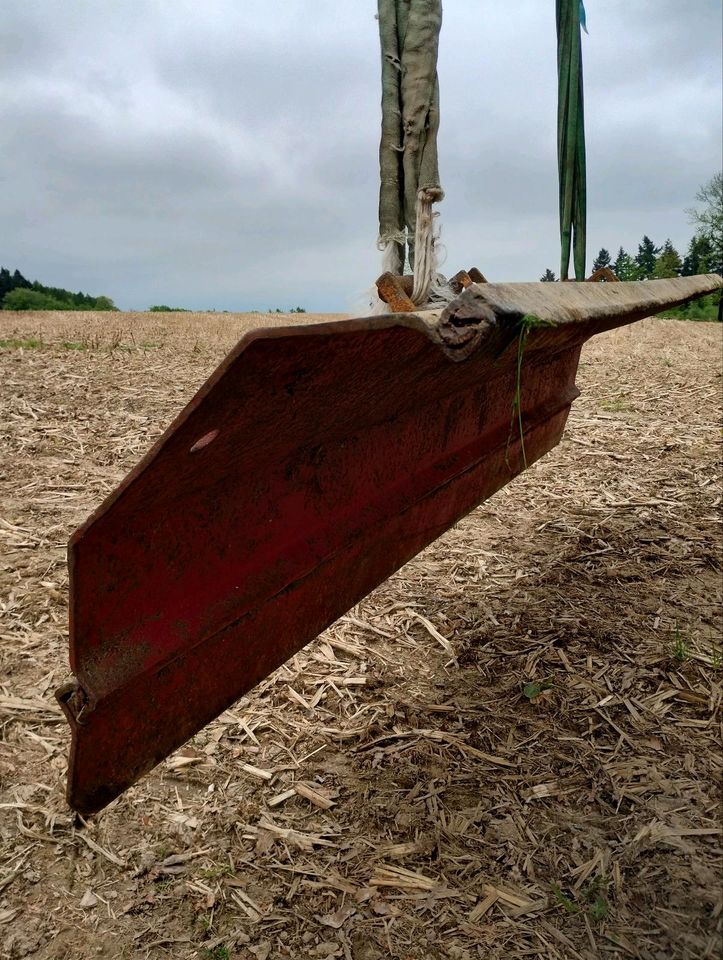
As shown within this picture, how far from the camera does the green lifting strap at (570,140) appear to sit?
2.91 metres

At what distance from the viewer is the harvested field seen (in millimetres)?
1479

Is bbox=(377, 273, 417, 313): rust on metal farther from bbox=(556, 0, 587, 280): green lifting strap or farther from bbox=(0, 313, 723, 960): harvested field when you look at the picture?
bbox=(556, 0, 587, 280): green lifting strap

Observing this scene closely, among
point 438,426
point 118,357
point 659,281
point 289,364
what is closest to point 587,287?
point 438,426

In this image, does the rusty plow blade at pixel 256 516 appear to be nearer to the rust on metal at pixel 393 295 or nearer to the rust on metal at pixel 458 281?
the rust on metal at pixel 393 295

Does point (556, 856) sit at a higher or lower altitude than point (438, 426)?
lower

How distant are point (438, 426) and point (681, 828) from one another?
1.10m

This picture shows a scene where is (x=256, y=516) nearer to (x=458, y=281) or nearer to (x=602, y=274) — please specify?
(x=458, y=281)

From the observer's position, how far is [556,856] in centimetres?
162

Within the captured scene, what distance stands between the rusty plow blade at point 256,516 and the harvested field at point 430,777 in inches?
22.0

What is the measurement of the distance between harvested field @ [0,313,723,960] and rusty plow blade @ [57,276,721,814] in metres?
0.56

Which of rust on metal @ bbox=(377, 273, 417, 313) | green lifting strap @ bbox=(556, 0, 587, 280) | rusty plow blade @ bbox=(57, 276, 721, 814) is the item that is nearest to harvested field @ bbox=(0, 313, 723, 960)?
rusty plow blade @ bbox=(57, 276, 721, 814)

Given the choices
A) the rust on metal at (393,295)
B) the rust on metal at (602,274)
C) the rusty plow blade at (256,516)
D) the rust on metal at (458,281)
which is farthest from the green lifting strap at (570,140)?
the rusty plow blade at (256,516)

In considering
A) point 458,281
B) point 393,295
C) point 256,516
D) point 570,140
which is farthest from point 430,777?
point 570,140

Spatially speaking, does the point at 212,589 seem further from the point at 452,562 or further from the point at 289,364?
the point at 452,562
